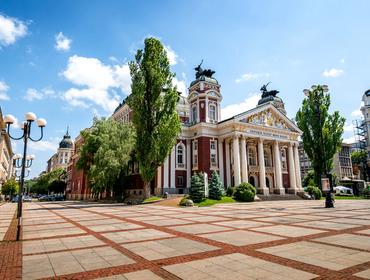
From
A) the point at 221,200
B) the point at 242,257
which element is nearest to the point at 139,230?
the point at 242,257

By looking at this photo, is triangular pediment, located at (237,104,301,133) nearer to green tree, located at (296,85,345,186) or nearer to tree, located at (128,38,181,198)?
green tree, located at (296,85,345,186)

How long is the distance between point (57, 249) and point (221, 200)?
81.3 feet

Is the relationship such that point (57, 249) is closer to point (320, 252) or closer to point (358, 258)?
point (320, 252)

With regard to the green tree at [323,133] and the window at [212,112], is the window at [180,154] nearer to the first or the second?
the window at [212,112]

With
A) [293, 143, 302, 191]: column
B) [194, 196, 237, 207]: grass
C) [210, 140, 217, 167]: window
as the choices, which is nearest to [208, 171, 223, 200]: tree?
[194, 196, 237, 207]: grass

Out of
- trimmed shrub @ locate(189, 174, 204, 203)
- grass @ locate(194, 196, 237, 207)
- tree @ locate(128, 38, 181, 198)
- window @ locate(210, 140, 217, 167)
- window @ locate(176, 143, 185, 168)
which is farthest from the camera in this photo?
window @ locate(176, 143, 185, 168)

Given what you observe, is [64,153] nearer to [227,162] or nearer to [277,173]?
[227,162]

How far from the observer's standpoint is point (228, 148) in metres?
42.2

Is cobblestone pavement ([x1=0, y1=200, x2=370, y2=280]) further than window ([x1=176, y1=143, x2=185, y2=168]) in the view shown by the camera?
No

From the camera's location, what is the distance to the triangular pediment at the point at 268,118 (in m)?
40.6

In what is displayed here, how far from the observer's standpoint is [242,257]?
21.5 ft

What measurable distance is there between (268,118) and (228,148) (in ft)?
27.4

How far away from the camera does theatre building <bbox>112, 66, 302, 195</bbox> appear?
39250mm

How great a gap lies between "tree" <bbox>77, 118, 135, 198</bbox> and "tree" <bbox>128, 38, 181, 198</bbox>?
16.2 feet
